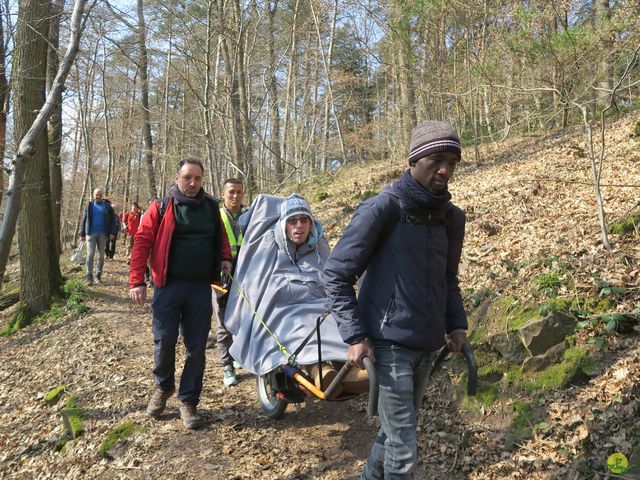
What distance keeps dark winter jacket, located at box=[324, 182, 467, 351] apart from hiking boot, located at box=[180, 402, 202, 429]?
97.4 inches

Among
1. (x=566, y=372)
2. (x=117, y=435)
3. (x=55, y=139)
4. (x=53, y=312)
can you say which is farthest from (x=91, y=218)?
(x=566, y=372)

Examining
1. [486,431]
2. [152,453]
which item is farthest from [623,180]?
[152,453]

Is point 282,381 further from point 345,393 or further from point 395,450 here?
point 395,450

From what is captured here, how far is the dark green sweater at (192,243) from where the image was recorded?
14.1 ft

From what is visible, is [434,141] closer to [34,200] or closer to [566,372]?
[566,372]

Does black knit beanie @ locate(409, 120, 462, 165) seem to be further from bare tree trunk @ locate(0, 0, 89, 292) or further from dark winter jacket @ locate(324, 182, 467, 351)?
bare tree trunk @ locate(0, 0, 89, 292)

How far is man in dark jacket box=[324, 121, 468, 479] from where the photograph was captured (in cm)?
258

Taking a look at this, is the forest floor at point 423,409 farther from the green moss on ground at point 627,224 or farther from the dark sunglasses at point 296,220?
the dark sunglasses at point 296,220

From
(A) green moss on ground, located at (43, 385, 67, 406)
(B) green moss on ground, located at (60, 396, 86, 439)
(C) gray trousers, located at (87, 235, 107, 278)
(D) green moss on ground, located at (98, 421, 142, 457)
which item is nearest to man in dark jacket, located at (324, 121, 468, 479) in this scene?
(D) green moss on ground, located at (98, 421, 142, 457)

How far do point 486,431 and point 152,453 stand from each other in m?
2.81

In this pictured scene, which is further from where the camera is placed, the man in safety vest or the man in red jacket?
the man in safety vest

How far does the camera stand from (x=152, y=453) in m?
4.11

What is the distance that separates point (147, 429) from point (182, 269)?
1.55 meters

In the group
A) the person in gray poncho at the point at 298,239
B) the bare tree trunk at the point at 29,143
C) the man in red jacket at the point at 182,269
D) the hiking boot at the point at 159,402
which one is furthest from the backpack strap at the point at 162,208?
the hiking boot at the point at 159,402
